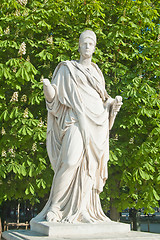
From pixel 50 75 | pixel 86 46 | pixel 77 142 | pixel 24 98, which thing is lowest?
pixel 77 142

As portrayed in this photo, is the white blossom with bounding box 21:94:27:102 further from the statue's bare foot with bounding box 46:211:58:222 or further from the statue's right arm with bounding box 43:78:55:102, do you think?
the statue's bare foot with bounding box 46:211:58:222

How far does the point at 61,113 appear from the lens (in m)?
4.95

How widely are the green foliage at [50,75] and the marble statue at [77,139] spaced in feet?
13.0

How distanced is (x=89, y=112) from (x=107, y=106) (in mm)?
433

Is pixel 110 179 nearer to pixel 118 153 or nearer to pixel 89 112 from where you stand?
pixel 118 153

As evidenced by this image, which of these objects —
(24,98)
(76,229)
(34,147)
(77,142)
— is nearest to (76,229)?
(76,229)

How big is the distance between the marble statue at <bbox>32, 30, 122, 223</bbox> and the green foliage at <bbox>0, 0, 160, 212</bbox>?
156 inches

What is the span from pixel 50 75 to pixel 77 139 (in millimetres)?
5594

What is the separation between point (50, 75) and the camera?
9.97 metres

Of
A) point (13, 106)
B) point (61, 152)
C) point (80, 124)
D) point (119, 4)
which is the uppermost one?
point (119, 4)

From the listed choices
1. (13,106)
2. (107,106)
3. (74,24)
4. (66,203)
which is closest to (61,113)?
(107,106)

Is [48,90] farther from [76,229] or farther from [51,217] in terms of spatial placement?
[76,229]

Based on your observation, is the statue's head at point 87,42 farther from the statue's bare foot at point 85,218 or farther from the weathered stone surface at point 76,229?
the weathered stone surface at point 76,229

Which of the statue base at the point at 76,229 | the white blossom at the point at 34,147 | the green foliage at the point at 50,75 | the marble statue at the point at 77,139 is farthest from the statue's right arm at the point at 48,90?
the white blossom at the point at 34,147
